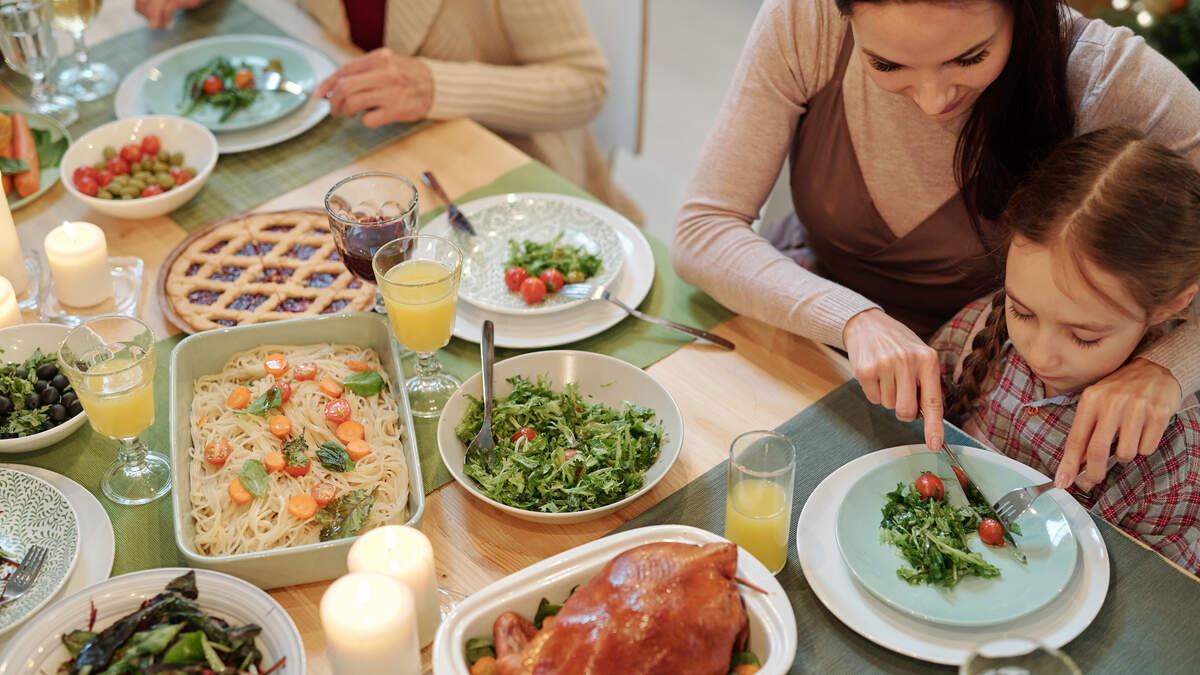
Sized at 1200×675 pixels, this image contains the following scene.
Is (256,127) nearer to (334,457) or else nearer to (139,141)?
(139,141)

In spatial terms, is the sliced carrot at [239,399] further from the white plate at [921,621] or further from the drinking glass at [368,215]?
the white plate at [921,621]

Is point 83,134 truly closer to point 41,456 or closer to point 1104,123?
point 41,456

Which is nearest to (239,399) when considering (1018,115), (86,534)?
(86,534)

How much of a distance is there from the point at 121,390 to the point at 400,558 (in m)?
0.49

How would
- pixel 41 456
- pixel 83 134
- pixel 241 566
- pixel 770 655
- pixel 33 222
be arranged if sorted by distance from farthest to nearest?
1. pixel 83 134
2. pixel 33 222
3. pixel 41 456
4. pixel 241 566
5. pixel 770 655

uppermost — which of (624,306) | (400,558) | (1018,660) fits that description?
(1018,660)

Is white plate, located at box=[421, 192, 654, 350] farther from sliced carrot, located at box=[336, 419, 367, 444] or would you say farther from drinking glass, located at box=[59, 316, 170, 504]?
drinking glass, located at box=[59, 316, 170, 504]

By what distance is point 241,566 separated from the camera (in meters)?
1.27

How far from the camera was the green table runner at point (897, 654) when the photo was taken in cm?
124

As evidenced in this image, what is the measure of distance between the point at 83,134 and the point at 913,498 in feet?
6.33

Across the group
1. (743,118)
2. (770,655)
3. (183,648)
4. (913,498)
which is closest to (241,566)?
(183,648)

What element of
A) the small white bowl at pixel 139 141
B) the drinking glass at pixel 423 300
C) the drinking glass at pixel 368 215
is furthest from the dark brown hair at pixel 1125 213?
the small white bowl at pixel 139 141

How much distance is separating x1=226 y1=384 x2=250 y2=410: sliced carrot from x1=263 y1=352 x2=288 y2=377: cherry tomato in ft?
0.15

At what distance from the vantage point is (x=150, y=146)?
213 cm
